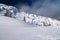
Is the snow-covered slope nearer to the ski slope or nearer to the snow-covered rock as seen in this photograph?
the snow-covered rock

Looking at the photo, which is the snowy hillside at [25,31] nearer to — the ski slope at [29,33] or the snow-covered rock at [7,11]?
the ski slope at [29,33]

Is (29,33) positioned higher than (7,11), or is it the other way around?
(7,11)

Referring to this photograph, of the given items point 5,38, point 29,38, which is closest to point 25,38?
point 29,38

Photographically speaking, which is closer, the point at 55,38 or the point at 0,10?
the point at 55,38

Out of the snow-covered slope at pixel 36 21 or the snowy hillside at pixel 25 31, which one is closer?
the snowy hillside at pixel 25 31

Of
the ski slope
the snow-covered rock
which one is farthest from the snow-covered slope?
the ski slope

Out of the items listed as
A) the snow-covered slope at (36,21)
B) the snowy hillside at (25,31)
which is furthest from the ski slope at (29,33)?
the snow-covered slope at (36,21)

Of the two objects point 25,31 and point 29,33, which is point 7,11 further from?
point 29,33

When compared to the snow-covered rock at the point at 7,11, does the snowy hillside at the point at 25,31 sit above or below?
below

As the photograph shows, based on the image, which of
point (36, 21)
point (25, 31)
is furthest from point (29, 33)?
point (36, 21)

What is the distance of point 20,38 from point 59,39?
62cm

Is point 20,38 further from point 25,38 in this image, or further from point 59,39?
point 59,39

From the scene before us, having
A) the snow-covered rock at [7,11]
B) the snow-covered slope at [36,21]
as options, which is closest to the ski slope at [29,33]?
the snow-covered slope at [36,21]

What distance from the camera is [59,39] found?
1921 millimetres
